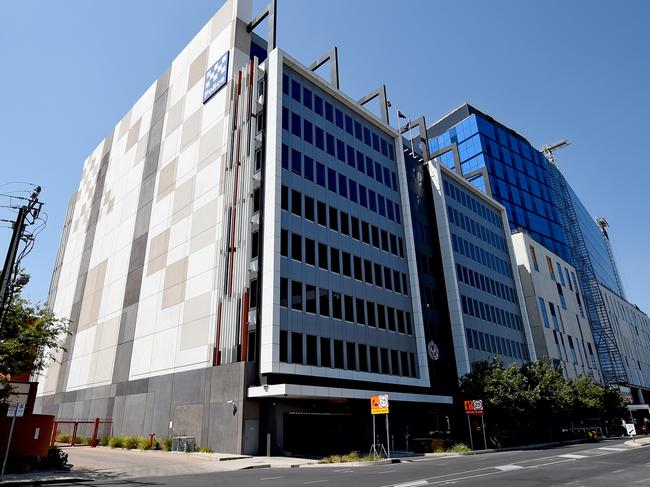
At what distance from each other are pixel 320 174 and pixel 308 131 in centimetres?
440

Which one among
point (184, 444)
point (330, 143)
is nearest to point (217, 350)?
point (184, 444)

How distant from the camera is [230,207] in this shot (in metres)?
38.4

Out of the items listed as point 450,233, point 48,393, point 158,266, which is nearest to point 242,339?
point 158,266

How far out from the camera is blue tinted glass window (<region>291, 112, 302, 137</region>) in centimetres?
4109

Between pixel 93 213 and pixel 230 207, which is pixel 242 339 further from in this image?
pixel 93 213

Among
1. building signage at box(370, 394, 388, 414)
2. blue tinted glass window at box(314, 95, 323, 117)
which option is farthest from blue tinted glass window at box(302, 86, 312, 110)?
building signage at box(370, 394, 388, 414)

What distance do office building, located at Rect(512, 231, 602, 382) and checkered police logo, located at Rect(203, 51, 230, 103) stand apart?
5555cm

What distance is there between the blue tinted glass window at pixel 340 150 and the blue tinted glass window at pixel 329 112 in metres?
2.43

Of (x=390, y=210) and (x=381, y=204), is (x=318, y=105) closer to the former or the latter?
(x=381, y=204)

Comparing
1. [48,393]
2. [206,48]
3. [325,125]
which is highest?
[206,48]

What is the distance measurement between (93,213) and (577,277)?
90.6 m

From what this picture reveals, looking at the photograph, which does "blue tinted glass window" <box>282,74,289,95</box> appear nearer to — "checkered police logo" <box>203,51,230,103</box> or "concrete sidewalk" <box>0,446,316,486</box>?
"checkered police logo" <box>203,51,230,103</box>

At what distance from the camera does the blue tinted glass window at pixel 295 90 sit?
42509 mm

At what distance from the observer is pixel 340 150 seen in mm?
45656
